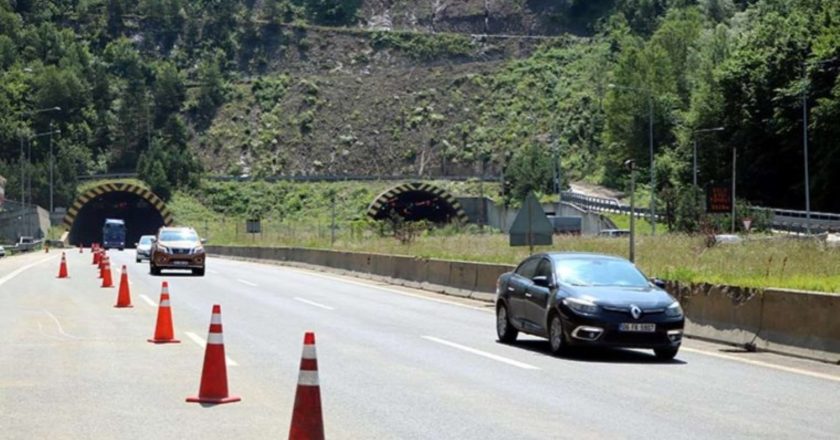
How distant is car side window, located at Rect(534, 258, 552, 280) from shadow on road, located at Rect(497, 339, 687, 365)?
1.10 metres

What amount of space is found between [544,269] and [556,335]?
1514 mm

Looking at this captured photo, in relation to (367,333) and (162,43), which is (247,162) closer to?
(162,43)

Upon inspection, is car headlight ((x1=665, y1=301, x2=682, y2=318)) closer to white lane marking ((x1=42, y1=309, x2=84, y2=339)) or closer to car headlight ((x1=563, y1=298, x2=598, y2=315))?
car headlight ((x1=563, y1=298, x2=598, y2=315))

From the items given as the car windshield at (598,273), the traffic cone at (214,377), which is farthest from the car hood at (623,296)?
the traffic cone at (214,377)

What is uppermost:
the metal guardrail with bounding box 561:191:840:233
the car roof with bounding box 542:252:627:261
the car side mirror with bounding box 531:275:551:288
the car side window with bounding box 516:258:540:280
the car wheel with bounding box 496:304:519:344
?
the metal guardrail with bounding box 561:191:840:233

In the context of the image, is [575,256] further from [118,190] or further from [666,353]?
[118,190]

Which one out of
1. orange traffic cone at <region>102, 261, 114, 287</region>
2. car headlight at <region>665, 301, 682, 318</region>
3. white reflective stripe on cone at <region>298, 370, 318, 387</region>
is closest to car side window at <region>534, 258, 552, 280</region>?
car headlight at <region>665, 301, 682, 318</region>

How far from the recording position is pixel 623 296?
60.4 feet

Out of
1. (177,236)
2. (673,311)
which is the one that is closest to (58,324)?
(673,311)

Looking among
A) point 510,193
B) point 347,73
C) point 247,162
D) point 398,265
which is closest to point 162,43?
point 347,73

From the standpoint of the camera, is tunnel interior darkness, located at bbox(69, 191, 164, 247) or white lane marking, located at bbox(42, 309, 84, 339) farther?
tunnel interior darkness, located at bbox(69, 191, 164, 247)

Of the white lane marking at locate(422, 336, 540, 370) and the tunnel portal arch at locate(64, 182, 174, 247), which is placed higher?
the tunnel portal arch at locate(64, 182, 174, 247)

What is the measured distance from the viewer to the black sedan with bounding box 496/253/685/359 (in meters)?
17.9

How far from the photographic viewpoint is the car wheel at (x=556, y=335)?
18469 millimetres
